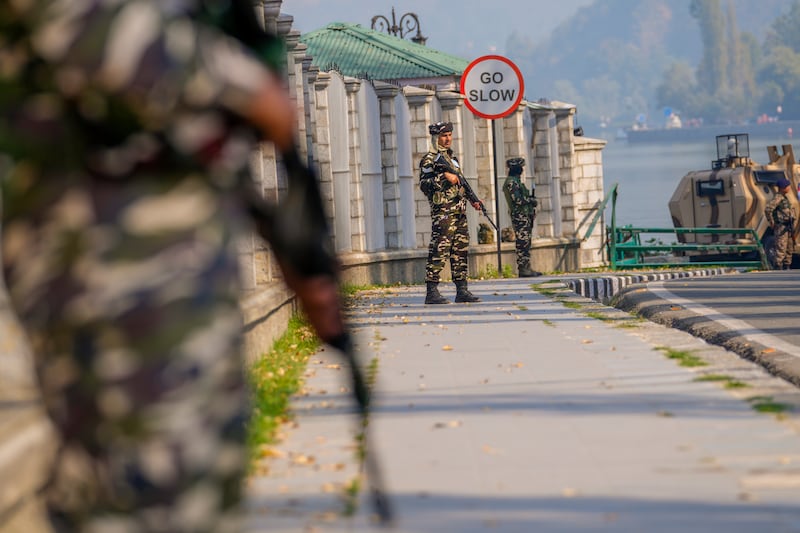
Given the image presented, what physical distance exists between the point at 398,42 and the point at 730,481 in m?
53.8

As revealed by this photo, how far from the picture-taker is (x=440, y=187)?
1656 cm

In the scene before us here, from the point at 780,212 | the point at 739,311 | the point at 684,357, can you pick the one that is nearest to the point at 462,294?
the point at 739,311

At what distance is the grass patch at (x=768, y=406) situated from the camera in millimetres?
7988

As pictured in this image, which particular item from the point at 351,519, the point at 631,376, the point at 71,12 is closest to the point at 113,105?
the point at 71,12

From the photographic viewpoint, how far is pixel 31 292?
261cm

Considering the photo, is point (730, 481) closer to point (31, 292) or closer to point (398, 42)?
point (31, 292)

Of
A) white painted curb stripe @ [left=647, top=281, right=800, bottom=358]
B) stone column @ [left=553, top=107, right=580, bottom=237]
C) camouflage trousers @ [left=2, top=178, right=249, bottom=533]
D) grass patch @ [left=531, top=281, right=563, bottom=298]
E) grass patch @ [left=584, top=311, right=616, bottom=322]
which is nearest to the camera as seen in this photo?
camouflage trousers @ [left=2, top=178, right=249, bottom=533]

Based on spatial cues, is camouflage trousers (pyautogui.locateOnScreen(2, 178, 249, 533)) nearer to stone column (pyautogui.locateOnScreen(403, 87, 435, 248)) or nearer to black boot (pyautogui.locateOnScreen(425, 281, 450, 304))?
black boot (pyautogui.locateOnScreen(425, 281, 450, 304))

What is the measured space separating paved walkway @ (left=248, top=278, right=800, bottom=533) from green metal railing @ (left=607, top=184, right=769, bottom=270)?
18.3 meters

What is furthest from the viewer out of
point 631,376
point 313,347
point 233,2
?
point 313,347

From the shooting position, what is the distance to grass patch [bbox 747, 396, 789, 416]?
7.99 m

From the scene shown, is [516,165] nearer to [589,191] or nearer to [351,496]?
[589,191]

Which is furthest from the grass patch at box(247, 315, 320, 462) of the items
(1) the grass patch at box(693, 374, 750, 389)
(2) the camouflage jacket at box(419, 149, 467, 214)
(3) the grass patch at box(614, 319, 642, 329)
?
(2) the camouflage jacket at box(419, 149, 467, 214)

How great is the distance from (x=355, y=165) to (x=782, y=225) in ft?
40.4
